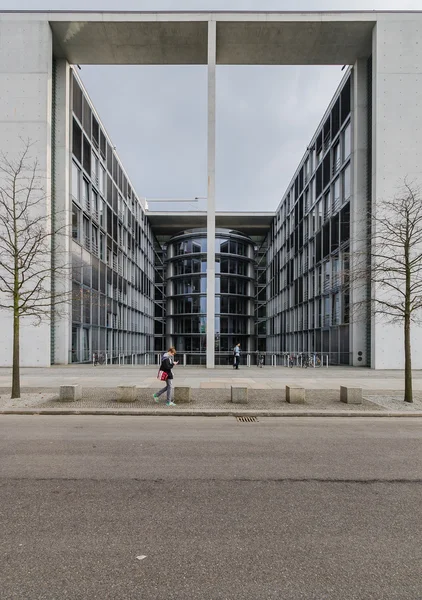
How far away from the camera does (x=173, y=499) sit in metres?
5.01

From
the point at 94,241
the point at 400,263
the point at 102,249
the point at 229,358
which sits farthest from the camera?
the point at 229,358

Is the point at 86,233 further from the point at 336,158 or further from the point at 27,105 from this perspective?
the point at 336,158

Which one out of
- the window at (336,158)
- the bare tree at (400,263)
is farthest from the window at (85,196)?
the bare tree at (400,263)

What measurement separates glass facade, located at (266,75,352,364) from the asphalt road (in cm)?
1470

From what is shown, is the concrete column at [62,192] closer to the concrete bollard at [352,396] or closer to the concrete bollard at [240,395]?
the concrete bollard at [240,395]

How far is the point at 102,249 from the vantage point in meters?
33.4

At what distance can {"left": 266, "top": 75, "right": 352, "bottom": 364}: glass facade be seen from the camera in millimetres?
28328

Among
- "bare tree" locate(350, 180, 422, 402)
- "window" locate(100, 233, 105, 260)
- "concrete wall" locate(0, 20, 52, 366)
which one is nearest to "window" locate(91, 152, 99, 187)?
"window" locate(100, 233, 105, 260)

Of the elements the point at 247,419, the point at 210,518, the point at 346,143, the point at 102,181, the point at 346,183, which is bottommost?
the point at 247,419

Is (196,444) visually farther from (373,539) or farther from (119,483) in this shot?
(373,539)

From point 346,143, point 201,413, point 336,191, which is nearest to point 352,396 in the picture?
point 201,413

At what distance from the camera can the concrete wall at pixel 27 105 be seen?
2339 centimetres

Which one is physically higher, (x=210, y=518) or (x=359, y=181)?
(x=359, y=181)

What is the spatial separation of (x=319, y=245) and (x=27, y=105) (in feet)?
76.5
